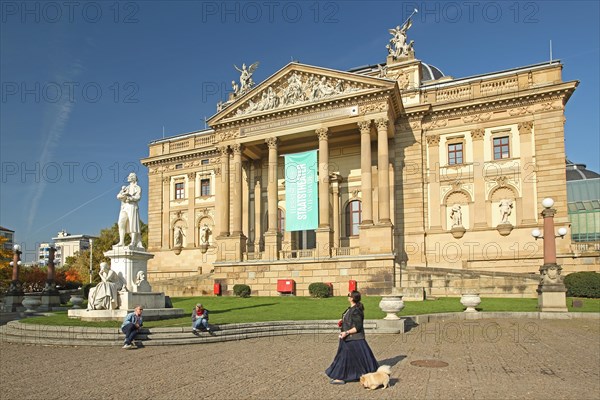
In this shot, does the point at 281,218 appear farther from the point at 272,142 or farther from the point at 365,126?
the point at 365,126

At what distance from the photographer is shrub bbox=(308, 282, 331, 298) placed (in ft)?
106

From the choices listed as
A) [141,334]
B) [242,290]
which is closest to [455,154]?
[242,290]

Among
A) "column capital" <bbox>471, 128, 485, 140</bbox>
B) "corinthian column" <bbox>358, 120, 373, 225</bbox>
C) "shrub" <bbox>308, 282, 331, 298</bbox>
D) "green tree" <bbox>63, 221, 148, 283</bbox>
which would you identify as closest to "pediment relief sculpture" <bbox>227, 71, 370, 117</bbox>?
"corinthian column" <bbox>358, 120, 373, 225</bbox>

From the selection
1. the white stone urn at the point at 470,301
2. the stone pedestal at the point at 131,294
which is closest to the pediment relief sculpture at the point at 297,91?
the white stone urn at the point at 470,301

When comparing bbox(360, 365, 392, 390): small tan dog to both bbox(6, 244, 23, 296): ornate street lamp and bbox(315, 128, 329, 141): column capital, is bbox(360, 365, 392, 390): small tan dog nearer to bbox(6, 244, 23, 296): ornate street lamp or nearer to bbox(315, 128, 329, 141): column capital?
bbox(315, 128, 329, 141): column capital

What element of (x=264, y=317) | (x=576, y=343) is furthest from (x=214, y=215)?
(x=576, y=343)

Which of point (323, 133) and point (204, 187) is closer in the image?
point (323, 133)

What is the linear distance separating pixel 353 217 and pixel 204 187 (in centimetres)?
1755

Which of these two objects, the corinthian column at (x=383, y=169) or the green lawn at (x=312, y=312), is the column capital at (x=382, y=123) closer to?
the corinthian column at (x=383, y=169)

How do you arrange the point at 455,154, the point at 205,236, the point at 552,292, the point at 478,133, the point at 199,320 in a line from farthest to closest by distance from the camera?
the point at 205,236 < the point at 455,154 < the point at 478,133 < the point at 552,292 < the point at 199,320

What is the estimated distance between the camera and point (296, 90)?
Result: 38969 millimetres

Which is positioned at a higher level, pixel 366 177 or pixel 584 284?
pixel 366 177

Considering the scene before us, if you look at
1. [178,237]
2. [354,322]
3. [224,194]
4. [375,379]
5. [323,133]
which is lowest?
[375,379]

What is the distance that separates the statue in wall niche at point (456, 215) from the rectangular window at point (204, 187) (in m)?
24.9
